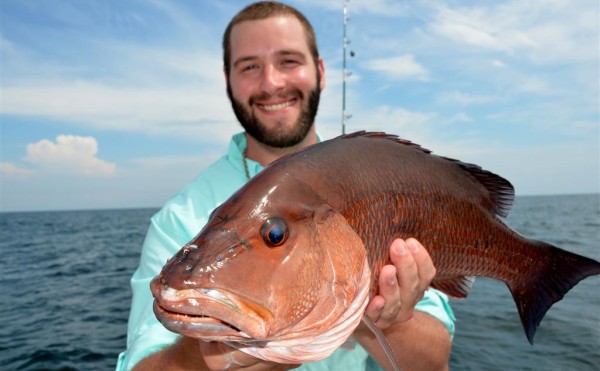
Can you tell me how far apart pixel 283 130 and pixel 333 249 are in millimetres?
1923

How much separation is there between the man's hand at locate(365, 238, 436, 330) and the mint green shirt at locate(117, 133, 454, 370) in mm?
522

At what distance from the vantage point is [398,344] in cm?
254

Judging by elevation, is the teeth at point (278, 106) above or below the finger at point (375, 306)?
above

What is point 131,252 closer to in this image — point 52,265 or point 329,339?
point 52,265

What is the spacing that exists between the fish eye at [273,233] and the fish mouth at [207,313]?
0.69 feet

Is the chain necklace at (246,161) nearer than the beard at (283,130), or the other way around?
the chain necklace at (246,161)

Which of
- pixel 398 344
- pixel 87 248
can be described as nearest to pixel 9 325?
pixel 398 344

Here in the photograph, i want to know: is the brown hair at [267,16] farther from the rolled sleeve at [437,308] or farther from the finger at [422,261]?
the finger at [422,261]

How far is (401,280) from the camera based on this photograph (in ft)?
6.44

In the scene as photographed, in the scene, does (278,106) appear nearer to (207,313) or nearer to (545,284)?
(545,284)

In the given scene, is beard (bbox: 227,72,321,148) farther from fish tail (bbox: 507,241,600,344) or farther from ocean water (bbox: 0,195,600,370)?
ocean water (bbox: 0,195,600,370)

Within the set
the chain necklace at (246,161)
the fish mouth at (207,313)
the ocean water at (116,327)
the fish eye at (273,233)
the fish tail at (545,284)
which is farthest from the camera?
the ocean water at (116,327)

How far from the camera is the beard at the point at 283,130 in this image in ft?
11.0

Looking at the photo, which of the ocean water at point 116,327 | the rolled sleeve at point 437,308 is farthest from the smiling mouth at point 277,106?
the ocean water at point 116,327
